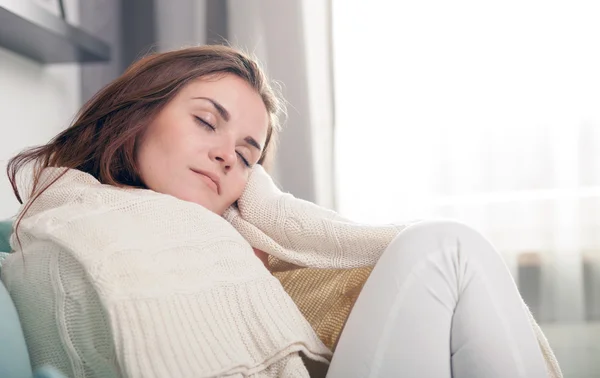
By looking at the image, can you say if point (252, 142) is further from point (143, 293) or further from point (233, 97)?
point (143, 293)

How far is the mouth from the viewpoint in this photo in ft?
4.06

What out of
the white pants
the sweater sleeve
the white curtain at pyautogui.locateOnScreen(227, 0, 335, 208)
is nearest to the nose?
the sweater sleeve

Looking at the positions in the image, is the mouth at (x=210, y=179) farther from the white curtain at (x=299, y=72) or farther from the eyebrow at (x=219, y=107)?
the white curtain at (x=299, y=72)

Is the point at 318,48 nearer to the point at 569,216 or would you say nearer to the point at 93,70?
the point at 93,70

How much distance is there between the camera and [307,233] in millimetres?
1229

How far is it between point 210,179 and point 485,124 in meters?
1.44

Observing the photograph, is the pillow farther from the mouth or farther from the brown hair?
the mouth

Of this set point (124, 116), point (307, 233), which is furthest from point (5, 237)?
point (307, 233)

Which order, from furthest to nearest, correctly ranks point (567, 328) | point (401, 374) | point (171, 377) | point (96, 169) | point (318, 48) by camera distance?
1. point (318, 48)
2. point (567, 328)
3. point (96, 169)
4. point (401, 374)
5. point (171, 377)

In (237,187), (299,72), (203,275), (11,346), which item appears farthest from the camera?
(299,72)

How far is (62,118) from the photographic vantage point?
7.69 feet

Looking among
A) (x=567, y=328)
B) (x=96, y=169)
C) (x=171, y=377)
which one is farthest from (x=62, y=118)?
(x=567, y=328)

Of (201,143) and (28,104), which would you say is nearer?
(201,143)

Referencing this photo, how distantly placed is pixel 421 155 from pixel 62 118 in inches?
52.2
